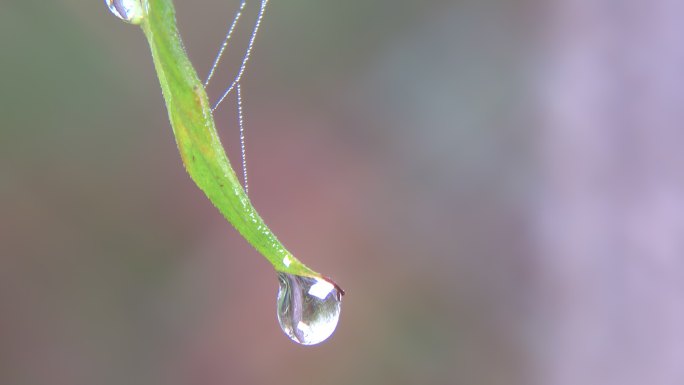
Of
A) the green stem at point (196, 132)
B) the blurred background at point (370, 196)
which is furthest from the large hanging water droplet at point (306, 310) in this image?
the blurred background at point (370, 196)

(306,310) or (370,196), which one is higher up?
(370,196)

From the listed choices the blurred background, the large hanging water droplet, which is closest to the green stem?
the large hanging water droplet

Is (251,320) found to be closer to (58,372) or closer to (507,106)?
(58,372)

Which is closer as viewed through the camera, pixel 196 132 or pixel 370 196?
pixel 196 132

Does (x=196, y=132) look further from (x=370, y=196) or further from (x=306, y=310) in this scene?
(x=370, y=196)

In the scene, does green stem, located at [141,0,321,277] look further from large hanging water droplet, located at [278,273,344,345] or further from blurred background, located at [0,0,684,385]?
blurred background, located at [0,0,684,385]

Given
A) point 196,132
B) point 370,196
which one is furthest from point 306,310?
point 370,196

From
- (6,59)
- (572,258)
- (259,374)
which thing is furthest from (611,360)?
(6,59)
